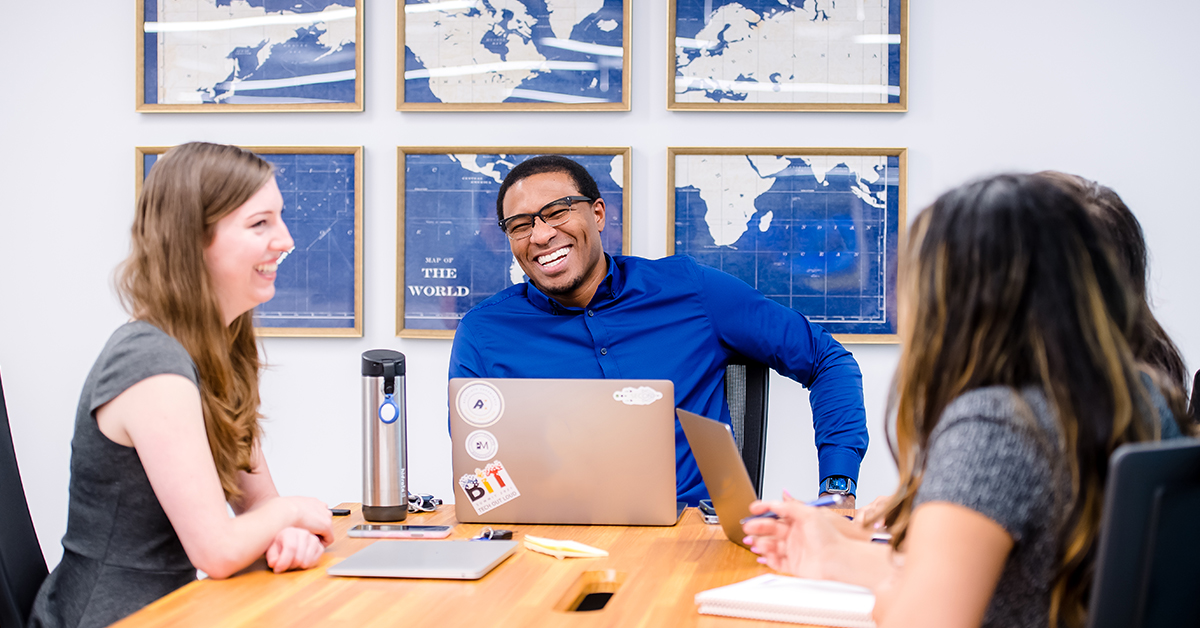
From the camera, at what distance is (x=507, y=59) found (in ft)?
8.94

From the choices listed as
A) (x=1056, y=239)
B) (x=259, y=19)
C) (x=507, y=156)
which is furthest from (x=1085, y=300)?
(x=259, y=19)

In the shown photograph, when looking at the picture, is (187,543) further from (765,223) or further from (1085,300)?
(765,223)

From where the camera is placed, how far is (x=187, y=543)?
1.23m

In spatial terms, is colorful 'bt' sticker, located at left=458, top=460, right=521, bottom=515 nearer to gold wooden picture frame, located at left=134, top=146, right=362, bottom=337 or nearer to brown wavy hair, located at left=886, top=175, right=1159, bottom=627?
brown wavy hair, located at left=886, top=175, right=1159, bottom=627

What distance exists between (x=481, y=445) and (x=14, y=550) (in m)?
0.78

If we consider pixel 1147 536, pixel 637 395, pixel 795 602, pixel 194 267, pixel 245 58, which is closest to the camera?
pixel 1147 536

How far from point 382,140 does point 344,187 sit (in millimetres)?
204

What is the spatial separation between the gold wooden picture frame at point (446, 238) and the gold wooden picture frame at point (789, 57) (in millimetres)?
702

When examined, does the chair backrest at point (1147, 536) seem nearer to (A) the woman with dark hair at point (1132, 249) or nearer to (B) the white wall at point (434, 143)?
(A) the woman with dark hair at point (1132, 249)

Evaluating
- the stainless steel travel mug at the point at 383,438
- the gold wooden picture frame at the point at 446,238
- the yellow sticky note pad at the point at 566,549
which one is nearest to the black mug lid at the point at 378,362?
the stainless steel travel mug at the point at 383,438

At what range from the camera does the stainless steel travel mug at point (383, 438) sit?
5.16ft

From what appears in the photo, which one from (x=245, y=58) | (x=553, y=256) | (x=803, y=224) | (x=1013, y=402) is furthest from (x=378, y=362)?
(x=245, y=58)

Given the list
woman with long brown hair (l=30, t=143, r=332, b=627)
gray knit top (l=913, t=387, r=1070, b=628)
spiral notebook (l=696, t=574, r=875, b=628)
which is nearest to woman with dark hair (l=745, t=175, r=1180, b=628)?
gray knit top (l=913, t=387, r=1070, b=628)

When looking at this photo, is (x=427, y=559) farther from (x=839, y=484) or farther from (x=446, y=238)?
(x=446, y=238)
